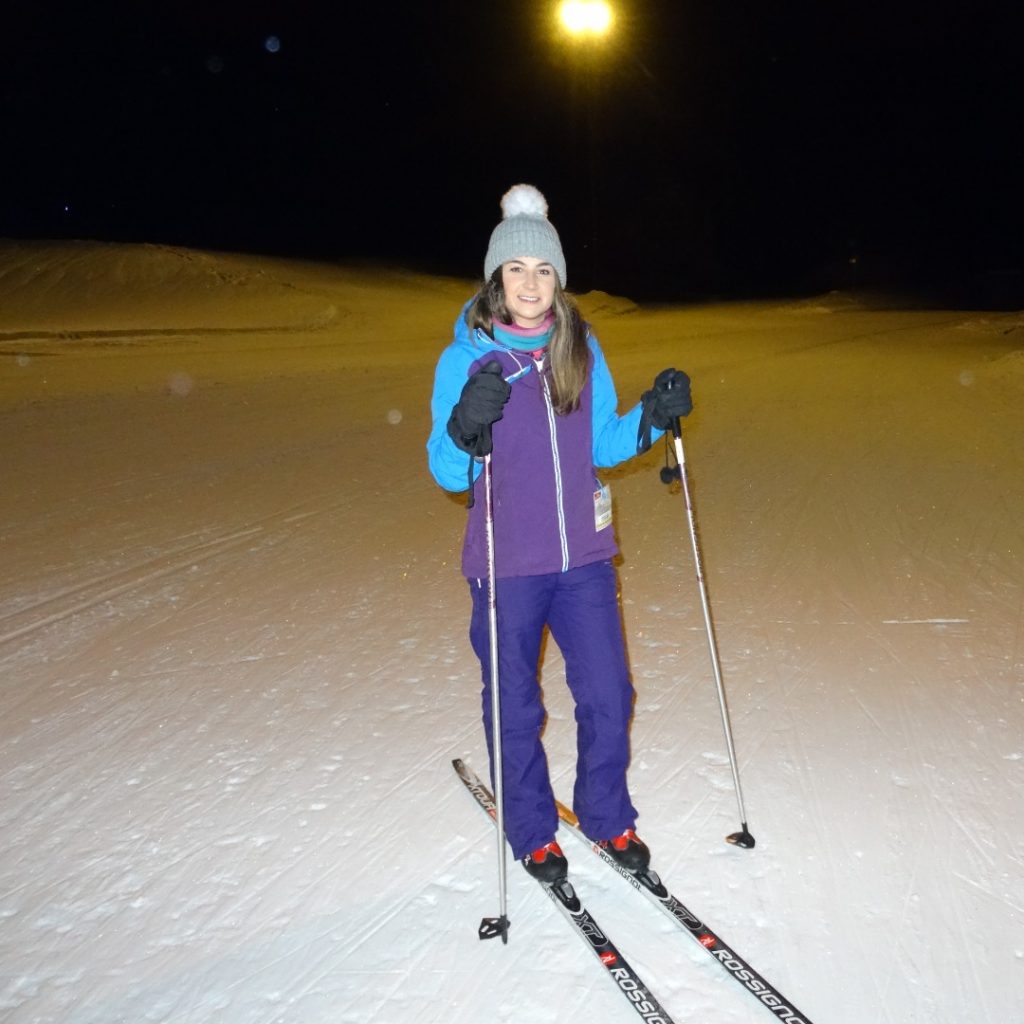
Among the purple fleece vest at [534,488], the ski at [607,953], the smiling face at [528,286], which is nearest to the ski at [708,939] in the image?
the ski at [607,953]

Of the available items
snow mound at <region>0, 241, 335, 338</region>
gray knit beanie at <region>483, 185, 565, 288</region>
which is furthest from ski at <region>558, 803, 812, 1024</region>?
snow mound at <region>0, 241, 335, 338</region>

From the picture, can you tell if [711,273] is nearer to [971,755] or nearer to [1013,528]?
[1013,528]

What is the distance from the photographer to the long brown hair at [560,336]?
2.49m

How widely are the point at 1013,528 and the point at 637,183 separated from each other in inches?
1683

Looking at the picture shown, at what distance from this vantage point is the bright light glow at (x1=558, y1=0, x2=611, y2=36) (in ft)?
66.7

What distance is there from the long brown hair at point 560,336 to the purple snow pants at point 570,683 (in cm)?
50

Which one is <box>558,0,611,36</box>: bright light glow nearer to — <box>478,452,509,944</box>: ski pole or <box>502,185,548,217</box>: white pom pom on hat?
<box>502,185,548,217</box>: white pom pom on hat

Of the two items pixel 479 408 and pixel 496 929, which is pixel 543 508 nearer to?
pixel 479 408

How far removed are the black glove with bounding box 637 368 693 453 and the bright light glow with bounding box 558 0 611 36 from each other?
20787mm

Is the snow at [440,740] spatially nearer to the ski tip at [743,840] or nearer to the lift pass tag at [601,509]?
the ski tip at [743,840]

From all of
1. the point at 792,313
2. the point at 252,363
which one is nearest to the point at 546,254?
the point at 252,363

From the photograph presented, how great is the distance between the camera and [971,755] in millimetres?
3145

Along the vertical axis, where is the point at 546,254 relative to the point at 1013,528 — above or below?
above

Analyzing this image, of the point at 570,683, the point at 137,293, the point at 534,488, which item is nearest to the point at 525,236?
the point at 534,488
